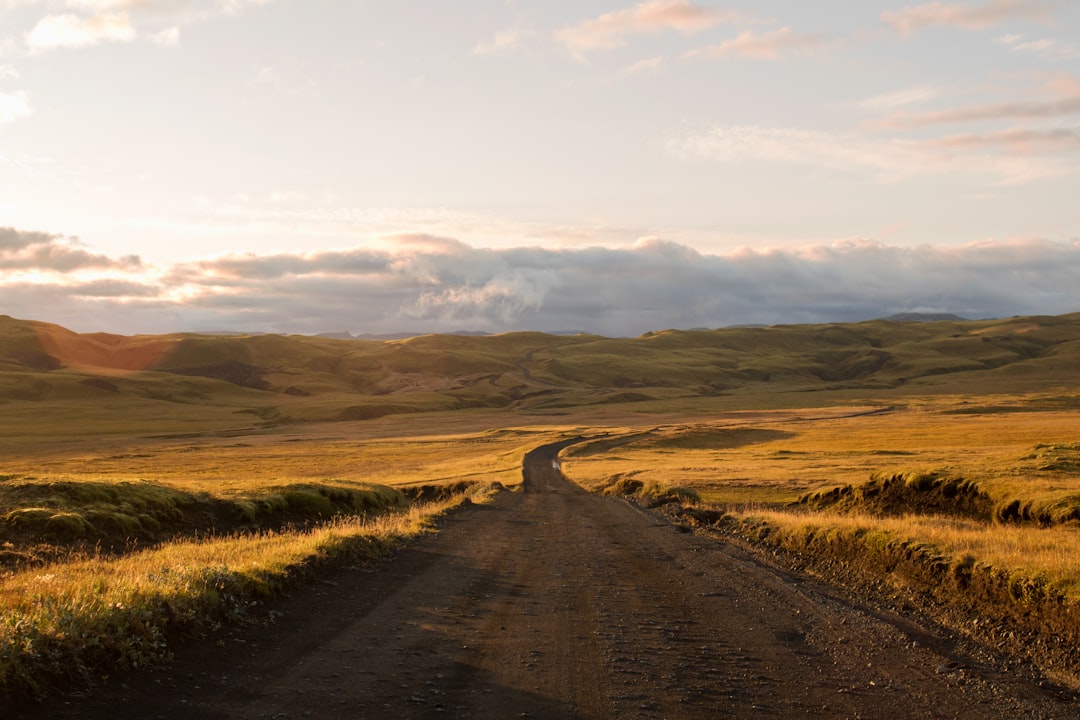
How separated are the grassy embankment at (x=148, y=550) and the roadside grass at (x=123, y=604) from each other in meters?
0.02

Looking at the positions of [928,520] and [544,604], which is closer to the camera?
[544,604]

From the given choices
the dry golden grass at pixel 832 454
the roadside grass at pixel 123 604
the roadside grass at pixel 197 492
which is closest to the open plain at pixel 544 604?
the roadside grass at pixel 123 604

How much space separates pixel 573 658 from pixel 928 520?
1677cm

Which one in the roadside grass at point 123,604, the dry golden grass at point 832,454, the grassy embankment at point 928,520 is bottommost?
the dry golden grass at point 832,454

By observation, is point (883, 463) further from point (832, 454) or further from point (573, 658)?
point (573, 658)

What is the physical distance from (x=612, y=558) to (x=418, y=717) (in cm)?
1275

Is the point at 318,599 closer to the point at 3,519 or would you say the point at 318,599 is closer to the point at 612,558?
the point at 612,558

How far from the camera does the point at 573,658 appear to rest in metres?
10.9

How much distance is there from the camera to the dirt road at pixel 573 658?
8914 mm

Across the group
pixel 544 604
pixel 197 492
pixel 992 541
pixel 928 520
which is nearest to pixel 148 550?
pixel 197 492

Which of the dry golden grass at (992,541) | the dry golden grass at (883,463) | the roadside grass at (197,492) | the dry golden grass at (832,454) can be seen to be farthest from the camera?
the dry golden grass at (832,454)

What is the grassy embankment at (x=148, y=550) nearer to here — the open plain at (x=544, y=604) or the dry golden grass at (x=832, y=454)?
the open plain at (x=544, y=604)

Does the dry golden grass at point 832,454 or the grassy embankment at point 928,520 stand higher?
the grassy embankment at point 928,520

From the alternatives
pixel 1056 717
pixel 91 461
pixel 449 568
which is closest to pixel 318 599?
pixel 449 568
